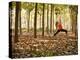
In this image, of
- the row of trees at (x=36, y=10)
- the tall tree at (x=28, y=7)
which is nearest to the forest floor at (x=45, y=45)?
the row of trees at (x=36, y=10)

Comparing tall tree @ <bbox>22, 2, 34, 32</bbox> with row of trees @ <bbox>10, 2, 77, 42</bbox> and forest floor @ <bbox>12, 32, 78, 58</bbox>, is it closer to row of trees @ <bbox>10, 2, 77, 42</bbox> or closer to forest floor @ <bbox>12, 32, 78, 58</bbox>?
row of trees @ <bbox>10, 2, 77, 42</bbox>

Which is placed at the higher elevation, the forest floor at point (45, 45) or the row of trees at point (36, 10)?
the row of trees at point (36, 10)

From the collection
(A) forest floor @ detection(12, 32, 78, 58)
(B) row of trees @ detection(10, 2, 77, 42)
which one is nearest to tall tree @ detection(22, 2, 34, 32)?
(B) row of trees @ detection(10, 2, 77, 42)

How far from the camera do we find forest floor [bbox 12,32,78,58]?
252 cm

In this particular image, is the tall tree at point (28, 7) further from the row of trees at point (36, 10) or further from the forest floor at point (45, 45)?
the forest floor at point (45, 45)

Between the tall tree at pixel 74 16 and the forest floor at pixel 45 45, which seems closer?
the forest floor at pixel 45 45

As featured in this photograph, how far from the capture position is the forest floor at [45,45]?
2.52 meters

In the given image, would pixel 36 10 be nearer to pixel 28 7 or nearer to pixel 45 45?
pixel 28 7

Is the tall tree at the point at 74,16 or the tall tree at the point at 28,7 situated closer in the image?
the tall tree at the point at 28,7

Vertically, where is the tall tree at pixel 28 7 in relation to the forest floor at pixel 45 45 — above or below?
above

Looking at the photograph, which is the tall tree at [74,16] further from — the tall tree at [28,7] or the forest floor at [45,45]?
the tall tree at [28,7]

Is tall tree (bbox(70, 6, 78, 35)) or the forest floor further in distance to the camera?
tall tree (bbox(70, 6, 78, 35))

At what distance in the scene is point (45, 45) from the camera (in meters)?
2.64

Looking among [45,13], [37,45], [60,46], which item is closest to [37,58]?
[37,45]
